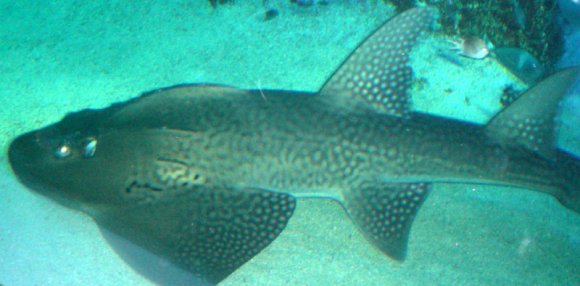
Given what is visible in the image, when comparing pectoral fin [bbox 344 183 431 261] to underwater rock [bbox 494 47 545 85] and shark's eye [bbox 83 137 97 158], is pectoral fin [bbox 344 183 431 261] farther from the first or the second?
underwater rock [bbox 494 47 545 85]

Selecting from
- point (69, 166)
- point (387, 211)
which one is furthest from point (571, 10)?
point (69, 166)

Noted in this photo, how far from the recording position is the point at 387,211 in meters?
3.70

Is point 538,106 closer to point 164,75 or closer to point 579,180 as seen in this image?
point 579,180

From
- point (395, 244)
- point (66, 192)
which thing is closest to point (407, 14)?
point (395, 244)

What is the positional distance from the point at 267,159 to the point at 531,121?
2760 mm

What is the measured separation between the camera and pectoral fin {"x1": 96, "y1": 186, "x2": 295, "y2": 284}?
10.4 ft

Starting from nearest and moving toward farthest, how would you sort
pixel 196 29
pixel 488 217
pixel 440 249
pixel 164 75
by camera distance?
pixel 440 249 → pixel 488 217 → pixel 164 75 → pixel 196 29

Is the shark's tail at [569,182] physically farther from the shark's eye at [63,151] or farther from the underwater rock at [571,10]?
the shark's eye at [63,151]

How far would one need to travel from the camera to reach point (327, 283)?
363 centimetres

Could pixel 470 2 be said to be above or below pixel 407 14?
below

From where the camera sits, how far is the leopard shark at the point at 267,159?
3.29m

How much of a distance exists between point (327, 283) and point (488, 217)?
7.11ft

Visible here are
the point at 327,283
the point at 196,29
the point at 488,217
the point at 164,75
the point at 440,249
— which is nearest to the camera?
the point at 327,283

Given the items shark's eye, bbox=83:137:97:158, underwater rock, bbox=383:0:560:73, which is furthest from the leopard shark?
underwater rock, bbox=383:0:560:73
